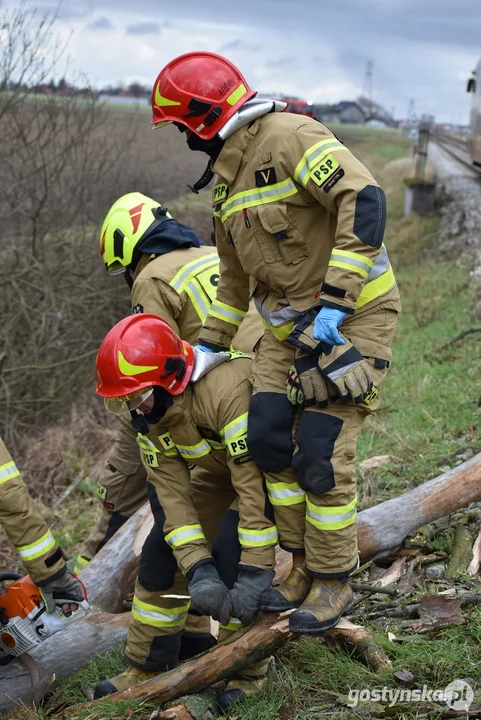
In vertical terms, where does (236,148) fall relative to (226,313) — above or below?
above

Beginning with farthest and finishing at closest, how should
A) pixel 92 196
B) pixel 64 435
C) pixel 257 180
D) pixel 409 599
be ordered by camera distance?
pixel 92 196
pixel 64 435
pixel 409 599
pixel 257 180

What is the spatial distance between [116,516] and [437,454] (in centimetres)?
213

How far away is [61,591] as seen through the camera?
12.2 ft

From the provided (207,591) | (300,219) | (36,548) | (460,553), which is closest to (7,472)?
(36,548)

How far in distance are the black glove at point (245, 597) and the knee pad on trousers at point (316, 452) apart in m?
0.43

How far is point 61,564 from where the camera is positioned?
3662mm

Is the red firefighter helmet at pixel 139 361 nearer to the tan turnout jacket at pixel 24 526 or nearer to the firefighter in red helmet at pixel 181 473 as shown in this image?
the firefighter in red helmet at pixel 181 473

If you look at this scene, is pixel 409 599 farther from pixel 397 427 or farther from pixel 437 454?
pixel 397 427

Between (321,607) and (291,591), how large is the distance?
147 millimetres

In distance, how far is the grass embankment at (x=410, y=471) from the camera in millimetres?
3201

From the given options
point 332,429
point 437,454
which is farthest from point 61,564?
point 437,454

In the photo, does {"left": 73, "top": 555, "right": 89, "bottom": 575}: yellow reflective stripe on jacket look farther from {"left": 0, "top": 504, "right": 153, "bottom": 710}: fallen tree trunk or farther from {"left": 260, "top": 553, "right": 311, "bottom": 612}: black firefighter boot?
{"left": 260, "top": 553, "right": 311, "bottom": 612}: black firefighter boot

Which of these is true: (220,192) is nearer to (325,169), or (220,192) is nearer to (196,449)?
(325,169)

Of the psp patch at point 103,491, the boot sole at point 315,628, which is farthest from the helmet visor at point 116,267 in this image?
the boot sole at point 315,628
